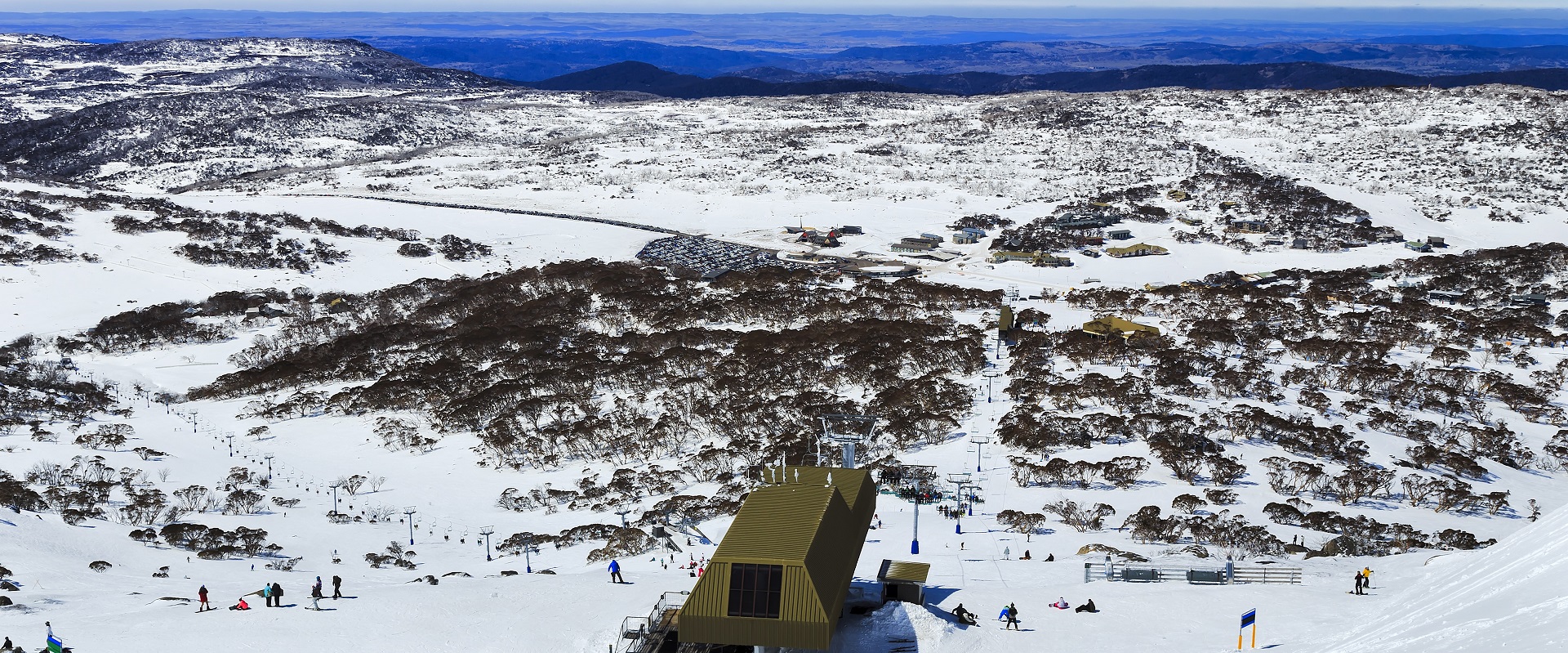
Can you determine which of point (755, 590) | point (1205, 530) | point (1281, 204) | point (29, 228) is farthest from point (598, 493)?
point (1281, 204)

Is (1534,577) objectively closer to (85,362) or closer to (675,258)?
(85,362)

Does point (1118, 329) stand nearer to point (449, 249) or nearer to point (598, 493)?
point (598, 493)

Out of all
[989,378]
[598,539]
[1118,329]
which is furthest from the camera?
[1118,329]

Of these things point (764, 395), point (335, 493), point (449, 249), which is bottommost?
point (335, 493)

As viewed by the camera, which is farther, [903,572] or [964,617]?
[903,572]

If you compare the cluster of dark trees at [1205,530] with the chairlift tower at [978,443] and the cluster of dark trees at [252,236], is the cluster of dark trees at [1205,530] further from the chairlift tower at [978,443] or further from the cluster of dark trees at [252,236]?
the cluster of dark trees at [252,236]

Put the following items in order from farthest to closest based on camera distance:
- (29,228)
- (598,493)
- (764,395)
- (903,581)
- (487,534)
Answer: (29,228) < (764,395) < (598,493) < (487,534) < (903,581)
